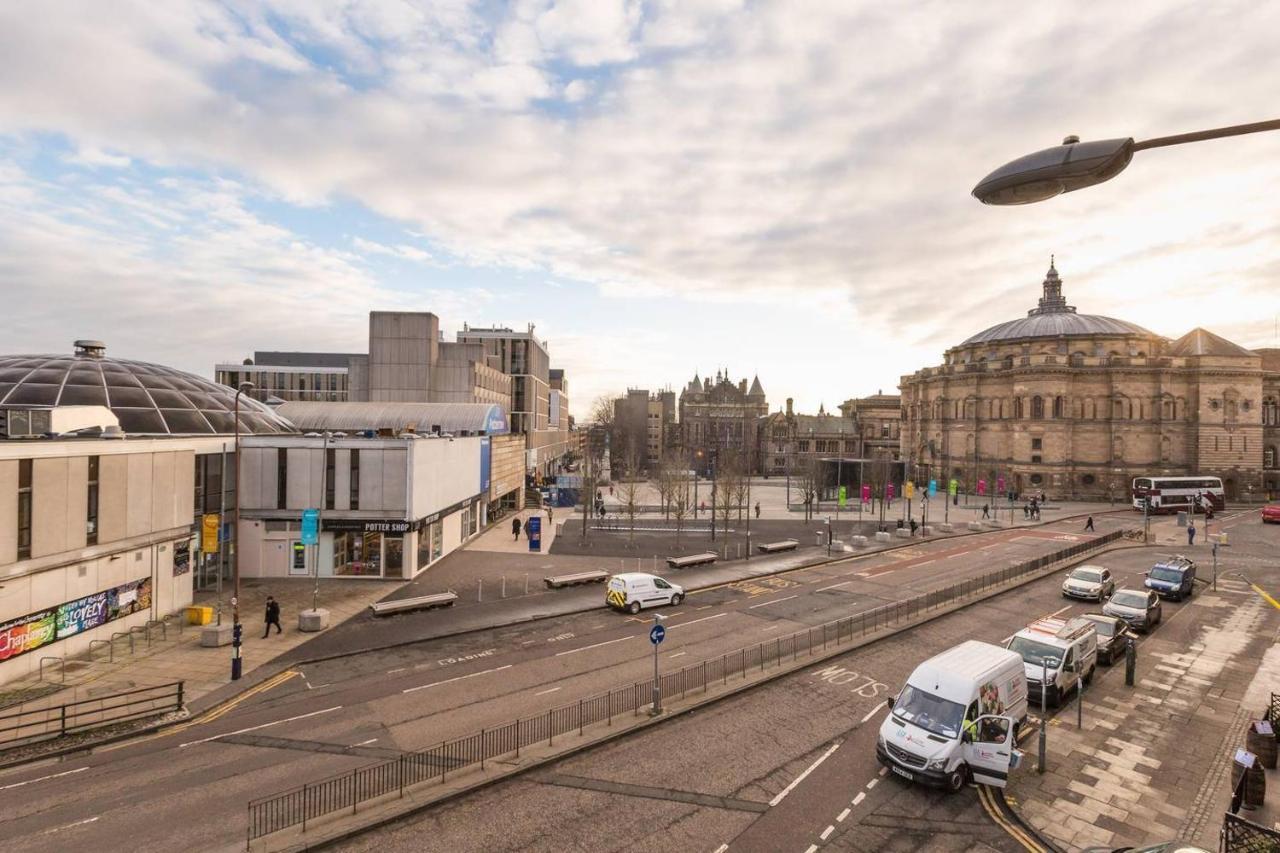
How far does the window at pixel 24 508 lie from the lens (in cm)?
1959

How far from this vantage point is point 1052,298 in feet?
329

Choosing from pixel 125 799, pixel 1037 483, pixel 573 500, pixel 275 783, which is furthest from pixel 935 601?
pixel 1037 483

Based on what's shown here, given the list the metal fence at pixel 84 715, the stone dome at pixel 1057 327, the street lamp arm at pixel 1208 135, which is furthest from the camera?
the stone dome at pixel 1057 327

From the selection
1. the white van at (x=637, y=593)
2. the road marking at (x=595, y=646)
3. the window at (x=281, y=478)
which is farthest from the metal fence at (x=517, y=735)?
the window at (x=281, y=478)

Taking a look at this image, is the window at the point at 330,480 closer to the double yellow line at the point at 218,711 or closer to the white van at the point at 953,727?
the double yellow line at the point at 218,711

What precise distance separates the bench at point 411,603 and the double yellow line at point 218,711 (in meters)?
5.96

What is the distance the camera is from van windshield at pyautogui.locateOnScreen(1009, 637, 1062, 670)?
17984 mm

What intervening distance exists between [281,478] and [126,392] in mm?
9711

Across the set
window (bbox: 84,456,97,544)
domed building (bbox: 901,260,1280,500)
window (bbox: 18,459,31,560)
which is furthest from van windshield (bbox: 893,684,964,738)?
domed building (bbox: 901,260,1280,500)

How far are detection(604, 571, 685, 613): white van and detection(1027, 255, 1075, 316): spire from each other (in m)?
98.1

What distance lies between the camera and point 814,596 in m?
30.7

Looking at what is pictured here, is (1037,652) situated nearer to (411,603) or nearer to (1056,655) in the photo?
(1056,655)

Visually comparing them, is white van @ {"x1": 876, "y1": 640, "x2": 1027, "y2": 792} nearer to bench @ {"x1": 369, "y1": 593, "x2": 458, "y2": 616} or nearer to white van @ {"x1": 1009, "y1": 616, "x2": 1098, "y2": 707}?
white van @ {"x1": 1009, "y1": 616, "x2": 1098, "y2": 707}

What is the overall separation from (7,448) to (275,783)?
1458cm
